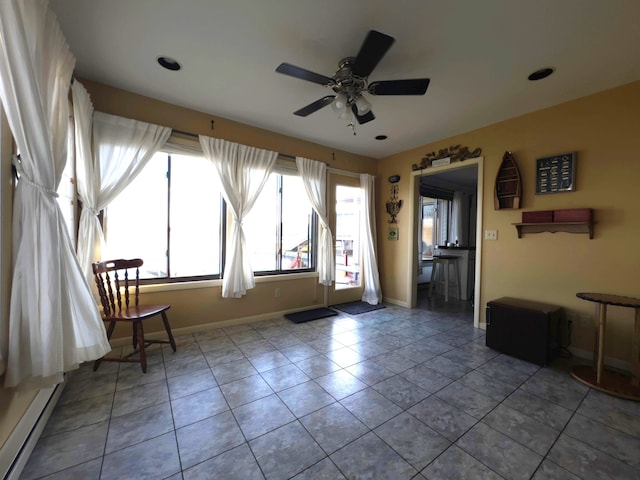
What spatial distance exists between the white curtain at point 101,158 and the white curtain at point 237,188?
0.59m

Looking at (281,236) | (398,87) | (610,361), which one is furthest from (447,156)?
(610,361)

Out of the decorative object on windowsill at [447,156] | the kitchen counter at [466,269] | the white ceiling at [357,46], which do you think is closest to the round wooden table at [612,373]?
the white ceiling at [357,46]

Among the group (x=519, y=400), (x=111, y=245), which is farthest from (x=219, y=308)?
(x=519, y=400)

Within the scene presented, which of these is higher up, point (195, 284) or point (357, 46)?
point (357, 46)

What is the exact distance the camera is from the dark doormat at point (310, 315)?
11.9ft

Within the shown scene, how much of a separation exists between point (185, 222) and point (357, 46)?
2.60 metres

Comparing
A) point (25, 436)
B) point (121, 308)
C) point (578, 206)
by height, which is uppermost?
point (578, 206)

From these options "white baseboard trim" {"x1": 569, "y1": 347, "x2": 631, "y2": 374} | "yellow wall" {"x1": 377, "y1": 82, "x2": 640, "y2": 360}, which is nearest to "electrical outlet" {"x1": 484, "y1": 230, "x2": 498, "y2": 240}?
"yellow wall" {"x1": 377, "y1": 82, "x2": 640, "y2": 360}

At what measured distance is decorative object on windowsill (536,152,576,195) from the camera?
2.66 meters

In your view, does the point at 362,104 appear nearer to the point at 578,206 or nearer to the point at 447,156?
the point at 447,156

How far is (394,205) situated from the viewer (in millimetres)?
4547

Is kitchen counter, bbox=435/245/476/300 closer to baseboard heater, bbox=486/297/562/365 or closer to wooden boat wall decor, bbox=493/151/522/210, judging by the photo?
wooden boat wall decor, bbox=493/151/522/210

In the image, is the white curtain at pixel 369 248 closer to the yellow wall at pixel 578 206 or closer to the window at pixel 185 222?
the window at pixel 185 222

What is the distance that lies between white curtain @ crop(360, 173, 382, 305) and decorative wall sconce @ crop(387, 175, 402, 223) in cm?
33
